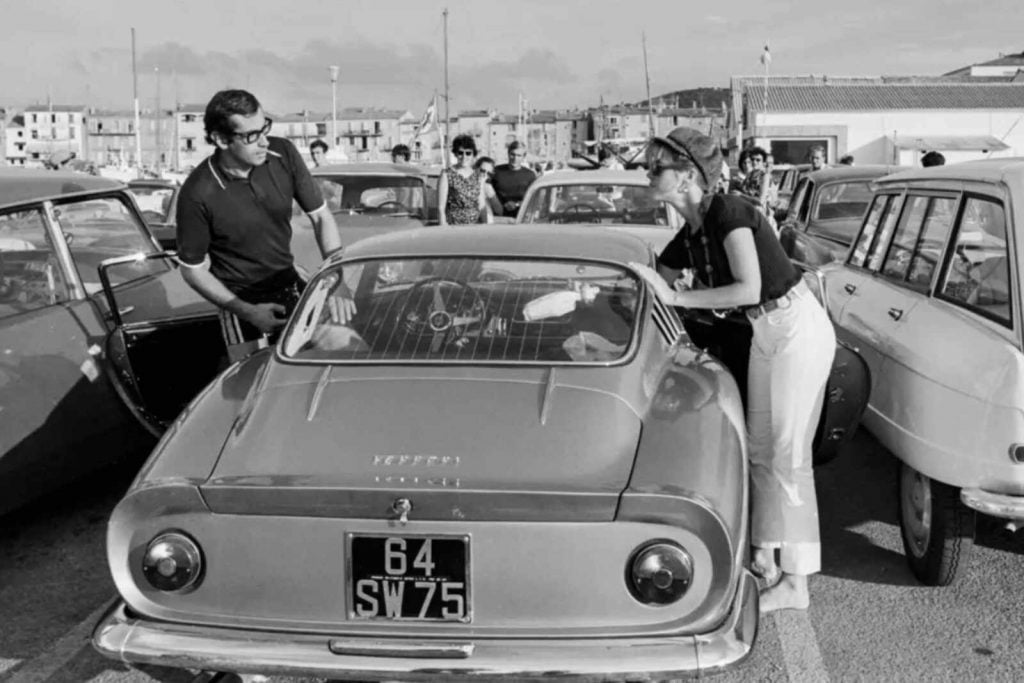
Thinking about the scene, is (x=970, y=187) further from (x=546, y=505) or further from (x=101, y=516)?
(x=101, y=516)

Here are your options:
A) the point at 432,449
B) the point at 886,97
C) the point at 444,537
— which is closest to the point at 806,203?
the point at 432,449

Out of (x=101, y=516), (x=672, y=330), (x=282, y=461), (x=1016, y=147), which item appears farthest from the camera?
(x=1016, y=147)

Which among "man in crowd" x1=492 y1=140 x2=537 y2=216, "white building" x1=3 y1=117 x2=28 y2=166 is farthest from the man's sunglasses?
"white building" x1=3 y1=117 x2=28 y2=166

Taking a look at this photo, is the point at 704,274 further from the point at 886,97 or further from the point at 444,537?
the point at 886,97

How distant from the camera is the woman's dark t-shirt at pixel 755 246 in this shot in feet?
13.4

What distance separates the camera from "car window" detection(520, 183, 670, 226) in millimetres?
9344

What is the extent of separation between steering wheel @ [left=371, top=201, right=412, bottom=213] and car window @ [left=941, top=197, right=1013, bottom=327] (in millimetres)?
7137

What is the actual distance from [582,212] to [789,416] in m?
5.31

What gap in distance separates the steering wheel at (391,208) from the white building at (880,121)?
4722cm

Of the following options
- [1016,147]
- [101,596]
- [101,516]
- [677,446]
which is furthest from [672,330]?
[1016,147]

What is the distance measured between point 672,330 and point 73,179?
354 centimetres

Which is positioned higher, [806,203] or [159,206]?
[159,206]

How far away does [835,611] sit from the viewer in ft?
14.6

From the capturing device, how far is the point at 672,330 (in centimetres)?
430
